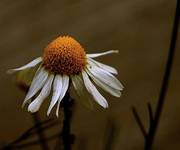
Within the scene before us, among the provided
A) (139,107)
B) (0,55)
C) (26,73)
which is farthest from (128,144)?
(26,73)

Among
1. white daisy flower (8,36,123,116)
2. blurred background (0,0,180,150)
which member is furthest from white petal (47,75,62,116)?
blurred background (0,0,180,150)

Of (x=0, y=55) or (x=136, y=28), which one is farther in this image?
(x=136, y=28)

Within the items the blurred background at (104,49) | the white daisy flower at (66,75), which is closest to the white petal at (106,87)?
the white daisy flower at (66,75)

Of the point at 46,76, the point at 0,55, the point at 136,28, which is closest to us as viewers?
the point at 46,76

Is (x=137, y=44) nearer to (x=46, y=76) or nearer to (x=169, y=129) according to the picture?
(x=169, y=129)

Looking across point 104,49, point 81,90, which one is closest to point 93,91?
point 81,90

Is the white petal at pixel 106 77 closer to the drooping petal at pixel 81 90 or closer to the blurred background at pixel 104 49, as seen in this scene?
the drooping petal at pixel 81 90
